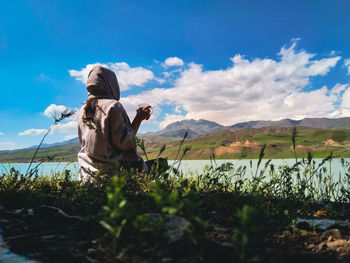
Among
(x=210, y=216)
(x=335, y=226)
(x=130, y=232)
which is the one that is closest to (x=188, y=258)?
(x=130, y=232)

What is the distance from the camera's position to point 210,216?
2.36m

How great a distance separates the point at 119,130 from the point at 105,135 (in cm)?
28

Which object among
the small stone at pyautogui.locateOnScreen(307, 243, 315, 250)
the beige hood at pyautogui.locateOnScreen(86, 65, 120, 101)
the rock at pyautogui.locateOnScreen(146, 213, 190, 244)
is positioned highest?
the beige hood at pyautogui.locateOnScreen(86, 65, 120, 101)

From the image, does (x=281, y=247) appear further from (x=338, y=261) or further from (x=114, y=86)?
(x=114, y=86)

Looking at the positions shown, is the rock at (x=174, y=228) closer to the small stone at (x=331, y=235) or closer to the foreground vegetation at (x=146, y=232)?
the foreground vegetation at (x=146, y=232)

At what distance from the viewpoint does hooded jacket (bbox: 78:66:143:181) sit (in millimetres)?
4480

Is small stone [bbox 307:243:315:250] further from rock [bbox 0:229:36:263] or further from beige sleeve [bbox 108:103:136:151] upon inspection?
beige sleeve [bbox 108:103:136:151]

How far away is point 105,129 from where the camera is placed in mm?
4477

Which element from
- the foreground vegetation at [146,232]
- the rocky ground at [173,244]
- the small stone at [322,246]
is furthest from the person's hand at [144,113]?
the small stone at [322,246]

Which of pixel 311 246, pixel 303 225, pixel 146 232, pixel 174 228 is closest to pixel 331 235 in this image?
pixel 303 225

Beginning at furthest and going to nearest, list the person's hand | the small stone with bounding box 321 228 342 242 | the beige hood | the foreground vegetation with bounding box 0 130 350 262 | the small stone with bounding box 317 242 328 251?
the person's hand
the beige hood
the small stone with bounding box 321 228 342 242
the small stone with bounding box 317 242 328 251
the foreground vegetation with bounding box 0 130 350 262

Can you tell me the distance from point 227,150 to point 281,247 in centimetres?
12381

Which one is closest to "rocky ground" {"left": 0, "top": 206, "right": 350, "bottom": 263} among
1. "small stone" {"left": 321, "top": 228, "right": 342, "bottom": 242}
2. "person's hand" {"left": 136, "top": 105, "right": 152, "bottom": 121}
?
"small stone" {"left": 321, "top": 228, "right": 342, "bottom": 242}

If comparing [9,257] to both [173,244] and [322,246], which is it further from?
[322,246]
